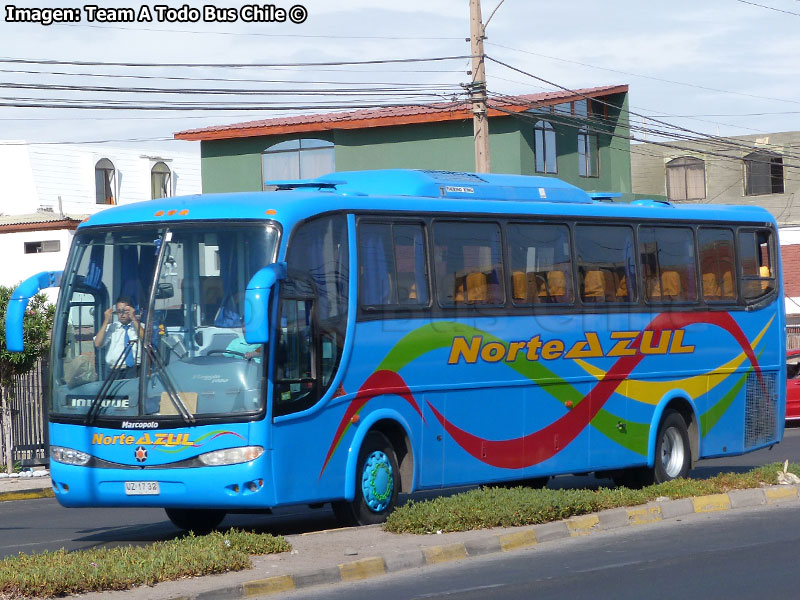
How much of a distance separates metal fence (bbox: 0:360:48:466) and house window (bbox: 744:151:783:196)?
145 feet

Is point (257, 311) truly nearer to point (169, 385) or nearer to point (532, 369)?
point (169, 385)

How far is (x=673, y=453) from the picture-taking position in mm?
16281

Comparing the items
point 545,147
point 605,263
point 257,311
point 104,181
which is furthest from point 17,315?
point 104,181

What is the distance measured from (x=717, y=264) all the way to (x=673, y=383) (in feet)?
5.58

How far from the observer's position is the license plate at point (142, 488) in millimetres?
11312

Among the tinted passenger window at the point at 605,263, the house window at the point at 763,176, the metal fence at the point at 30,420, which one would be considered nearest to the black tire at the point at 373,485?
the tinted passenger window at the point at 605,263

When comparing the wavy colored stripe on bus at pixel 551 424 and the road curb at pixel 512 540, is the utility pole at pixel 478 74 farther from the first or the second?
the road curb at pixel 512 540

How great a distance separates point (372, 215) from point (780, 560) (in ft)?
16.3

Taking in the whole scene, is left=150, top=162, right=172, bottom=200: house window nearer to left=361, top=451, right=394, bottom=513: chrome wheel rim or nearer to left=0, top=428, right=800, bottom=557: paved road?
left=0, top=428, right=800, bottom=557: paved road

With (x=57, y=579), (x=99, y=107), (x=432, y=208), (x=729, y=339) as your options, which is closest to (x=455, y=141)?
(x=99, y=107)

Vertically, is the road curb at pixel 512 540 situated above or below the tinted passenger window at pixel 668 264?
below

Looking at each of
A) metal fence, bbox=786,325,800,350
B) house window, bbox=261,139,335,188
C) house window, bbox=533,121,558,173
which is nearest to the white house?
house window, bbox=261,139,335,188

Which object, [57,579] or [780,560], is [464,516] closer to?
[780,560]

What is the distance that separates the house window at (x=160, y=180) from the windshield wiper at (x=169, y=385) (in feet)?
175
